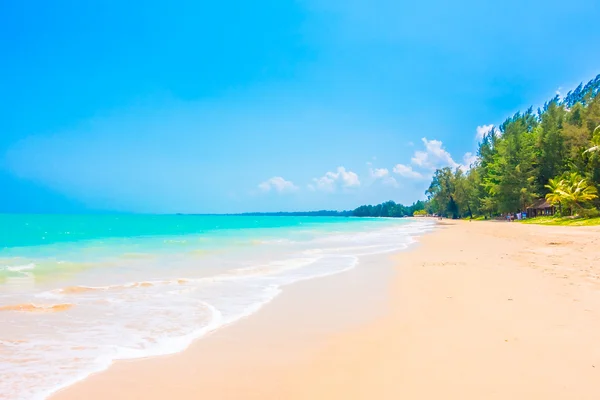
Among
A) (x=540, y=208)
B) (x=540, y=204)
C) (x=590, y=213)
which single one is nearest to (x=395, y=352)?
(x=590, y=213)

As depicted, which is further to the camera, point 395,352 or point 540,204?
point 540,204

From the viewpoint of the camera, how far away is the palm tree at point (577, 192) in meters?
38.2

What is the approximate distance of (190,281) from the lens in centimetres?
1015

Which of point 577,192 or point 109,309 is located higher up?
point 577,192

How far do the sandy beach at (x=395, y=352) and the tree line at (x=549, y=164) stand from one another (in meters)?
39.1

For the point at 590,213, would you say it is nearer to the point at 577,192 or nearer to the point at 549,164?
the point at 577,192

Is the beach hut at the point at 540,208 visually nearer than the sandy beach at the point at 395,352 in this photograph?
No

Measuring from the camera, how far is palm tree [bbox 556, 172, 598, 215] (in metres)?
38.2

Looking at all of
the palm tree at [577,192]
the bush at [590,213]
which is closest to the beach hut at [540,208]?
the palm tree at [577,192]

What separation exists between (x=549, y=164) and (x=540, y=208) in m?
6.79

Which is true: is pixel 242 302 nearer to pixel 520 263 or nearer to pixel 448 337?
pixel 448 337

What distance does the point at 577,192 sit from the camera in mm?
38469

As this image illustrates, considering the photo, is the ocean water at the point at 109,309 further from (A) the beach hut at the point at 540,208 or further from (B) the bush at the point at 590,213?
(A) the beach hut at the point at 540,208

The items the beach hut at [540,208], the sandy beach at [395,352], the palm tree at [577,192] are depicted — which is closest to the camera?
the sandy beach at [395,352]
